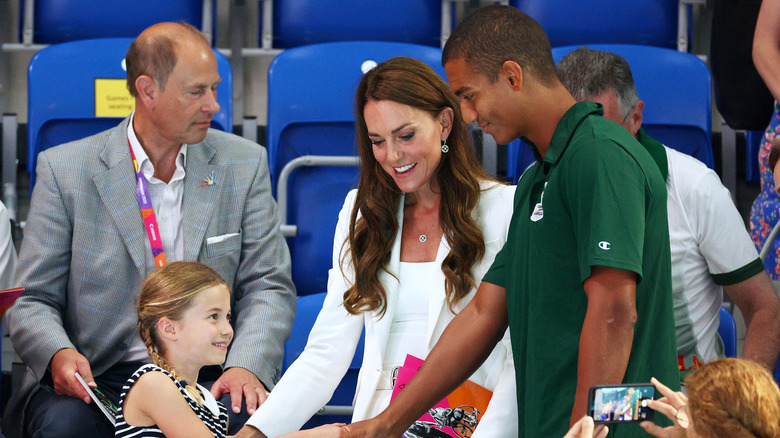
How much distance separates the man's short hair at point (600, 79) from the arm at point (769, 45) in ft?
1.69

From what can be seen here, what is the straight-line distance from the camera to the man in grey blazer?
8.91 feet

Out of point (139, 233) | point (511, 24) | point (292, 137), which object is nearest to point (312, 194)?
point (292, 137)

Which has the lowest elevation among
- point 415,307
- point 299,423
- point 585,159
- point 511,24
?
point 299,423

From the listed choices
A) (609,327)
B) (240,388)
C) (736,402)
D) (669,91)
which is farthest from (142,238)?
(669,91)

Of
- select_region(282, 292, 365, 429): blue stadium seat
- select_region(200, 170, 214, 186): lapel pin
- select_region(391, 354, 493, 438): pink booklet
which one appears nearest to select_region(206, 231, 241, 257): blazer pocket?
select_region(200, 170, 214, 186): lapel pin

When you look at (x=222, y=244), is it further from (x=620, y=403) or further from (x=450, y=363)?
(x=620, y=403)

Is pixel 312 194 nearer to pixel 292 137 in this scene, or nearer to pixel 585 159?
pixel 292 137

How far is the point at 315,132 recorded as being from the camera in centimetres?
358

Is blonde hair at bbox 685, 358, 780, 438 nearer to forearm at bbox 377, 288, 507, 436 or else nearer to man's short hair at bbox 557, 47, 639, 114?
forearm at bbox 377, 288, 507, 436

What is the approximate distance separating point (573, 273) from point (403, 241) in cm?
85

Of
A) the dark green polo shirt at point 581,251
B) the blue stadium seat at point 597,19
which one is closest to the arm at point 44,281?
the dark green polo shirt at point 581,251

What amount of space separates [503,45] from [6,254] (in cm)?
178

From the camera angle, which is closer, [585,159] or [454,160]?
[585,159]

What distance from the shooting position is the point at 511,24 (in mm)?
1797
